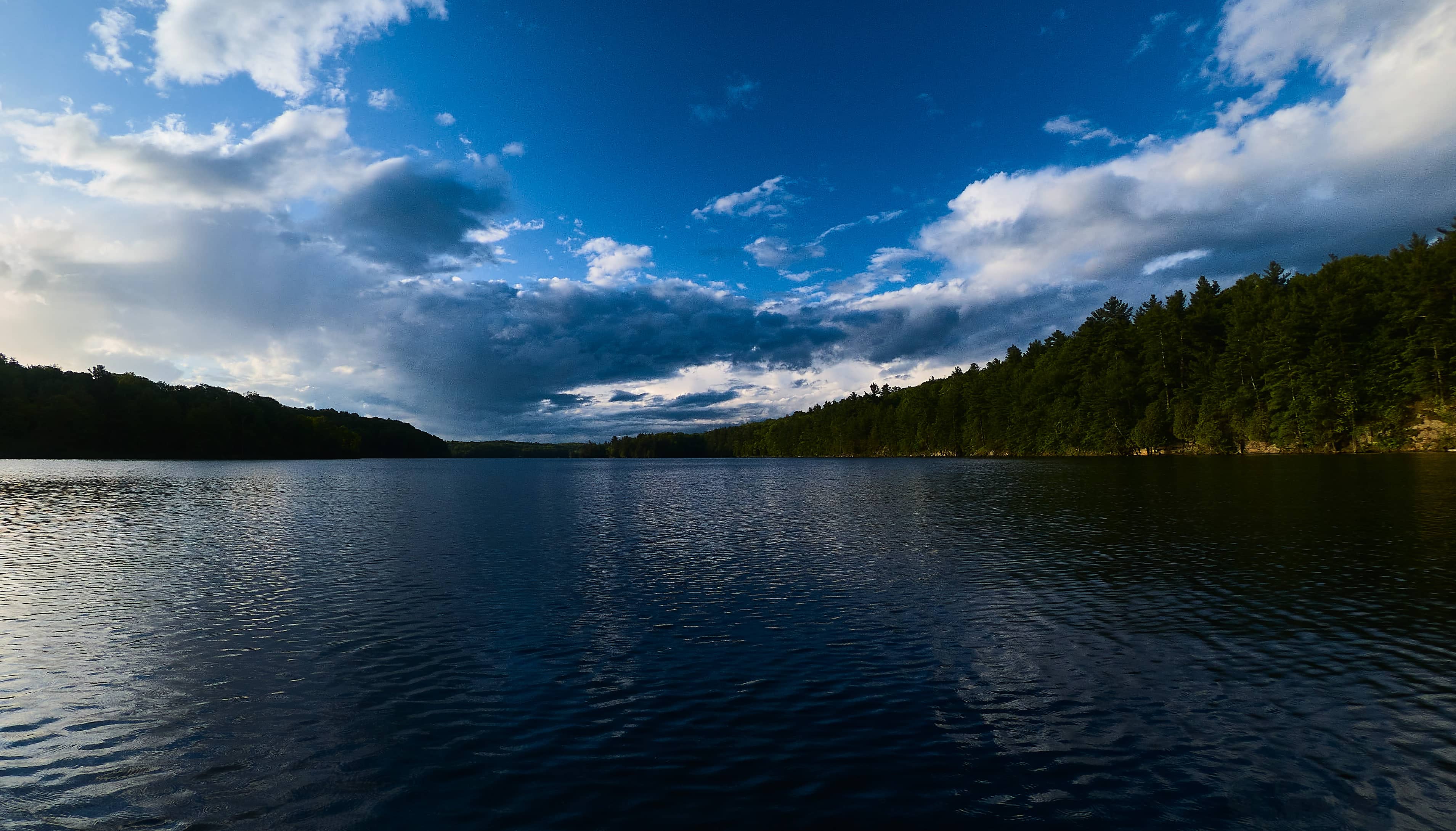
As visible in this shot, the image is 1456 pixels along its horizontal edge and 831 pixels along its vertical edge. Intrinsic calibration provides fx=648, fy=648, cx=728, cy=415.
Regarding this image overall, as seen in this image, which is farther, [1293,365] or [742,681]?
[1293,365]

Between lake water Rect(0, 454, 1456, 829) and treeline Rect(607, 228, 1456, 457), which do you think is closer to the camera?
lake water Rect(0, 454, 1456, 829)

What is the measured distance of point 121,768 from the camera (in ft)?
42.4

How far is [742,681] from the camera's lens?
58.2ft

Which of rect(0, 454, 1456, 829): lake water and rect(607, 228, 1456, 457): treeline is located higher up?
rect(607, 228, 1456, 457): treeline

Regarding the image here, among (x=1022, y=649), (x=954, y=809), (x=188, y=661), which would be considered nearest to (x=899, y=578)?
(x=1022, y=649)

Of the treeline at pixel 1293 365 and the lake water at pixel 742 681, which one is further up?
the treeline at pixel 1293 365

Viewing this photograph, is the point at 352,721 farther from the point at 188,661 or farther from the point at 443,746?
the point at 188,661

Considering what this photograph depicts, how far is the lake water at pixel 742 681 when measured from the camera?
11656mm

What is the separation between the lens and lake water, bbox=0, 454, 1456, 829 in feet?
38.2

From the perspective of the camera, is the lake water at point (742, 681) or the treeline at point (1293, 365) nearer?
the lake water at point (742, 681)

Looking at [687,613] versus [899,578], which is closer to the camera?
[687,613]

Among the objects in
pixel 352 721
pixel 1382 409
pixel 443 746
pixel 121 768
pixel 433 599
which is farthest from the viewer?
pixel 1382 409

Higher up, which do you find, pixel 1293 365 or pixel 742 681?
pixel 1293 365

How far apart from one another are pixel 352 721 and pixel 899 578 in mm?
22895
